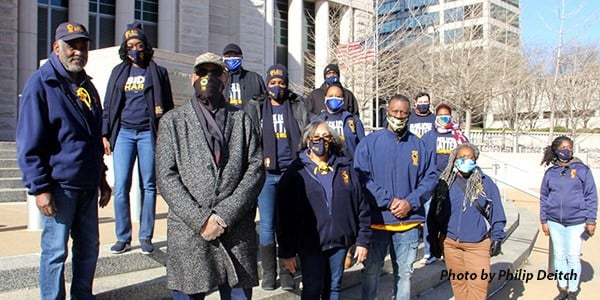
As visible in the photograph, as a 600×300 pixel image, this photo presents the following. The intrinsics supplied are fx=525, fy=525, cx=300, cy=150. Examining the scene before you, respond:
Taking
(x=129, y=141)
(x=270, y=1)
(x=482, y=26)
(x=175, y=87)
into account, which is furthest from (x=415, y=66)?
(x=129, y=141)

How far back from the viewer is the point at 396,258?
4.96 meters

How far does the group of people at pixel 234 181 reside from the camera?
3.46 m

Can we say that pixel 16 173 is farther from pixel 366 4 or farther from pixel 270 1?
pixel 366 4

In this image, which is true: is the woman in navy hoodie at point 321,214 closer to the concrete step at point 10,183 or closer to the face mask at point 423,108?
the face mask at point 423,108

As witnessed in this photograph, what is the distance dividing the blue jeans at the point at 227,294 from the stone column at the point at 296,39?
28.8m

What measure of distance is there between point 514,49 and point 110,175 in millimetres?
→ 29556

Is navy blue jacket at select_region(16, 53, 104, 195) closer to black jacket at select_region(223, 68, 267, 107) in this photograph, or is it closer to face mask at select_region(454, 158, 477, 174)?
black jacket at select_region(223, 68, 267, 107)

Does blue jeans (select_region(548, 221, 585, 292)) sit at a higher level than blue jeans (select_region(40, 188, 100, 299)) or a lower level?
lower

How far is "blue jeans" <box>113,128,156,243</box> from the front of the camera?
480cm

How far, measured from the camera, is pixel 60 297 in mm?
3594

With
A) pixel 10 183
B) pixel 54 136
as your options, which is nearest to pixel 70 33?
pixel 54 136

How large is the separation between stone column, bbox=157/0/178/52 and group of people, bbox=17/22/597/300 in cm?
2059

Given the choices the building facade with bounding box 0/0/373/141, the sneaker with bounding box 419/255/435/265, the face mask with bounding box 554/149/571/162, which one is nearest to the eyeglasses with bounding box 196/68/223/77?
the sneaker with bounding box 419/255/435/265

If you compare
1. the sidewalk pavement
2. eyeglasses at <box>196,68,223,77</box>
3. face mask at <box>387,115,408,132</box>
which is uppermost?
eyeglasses at <box>196,68,223,77</box>
